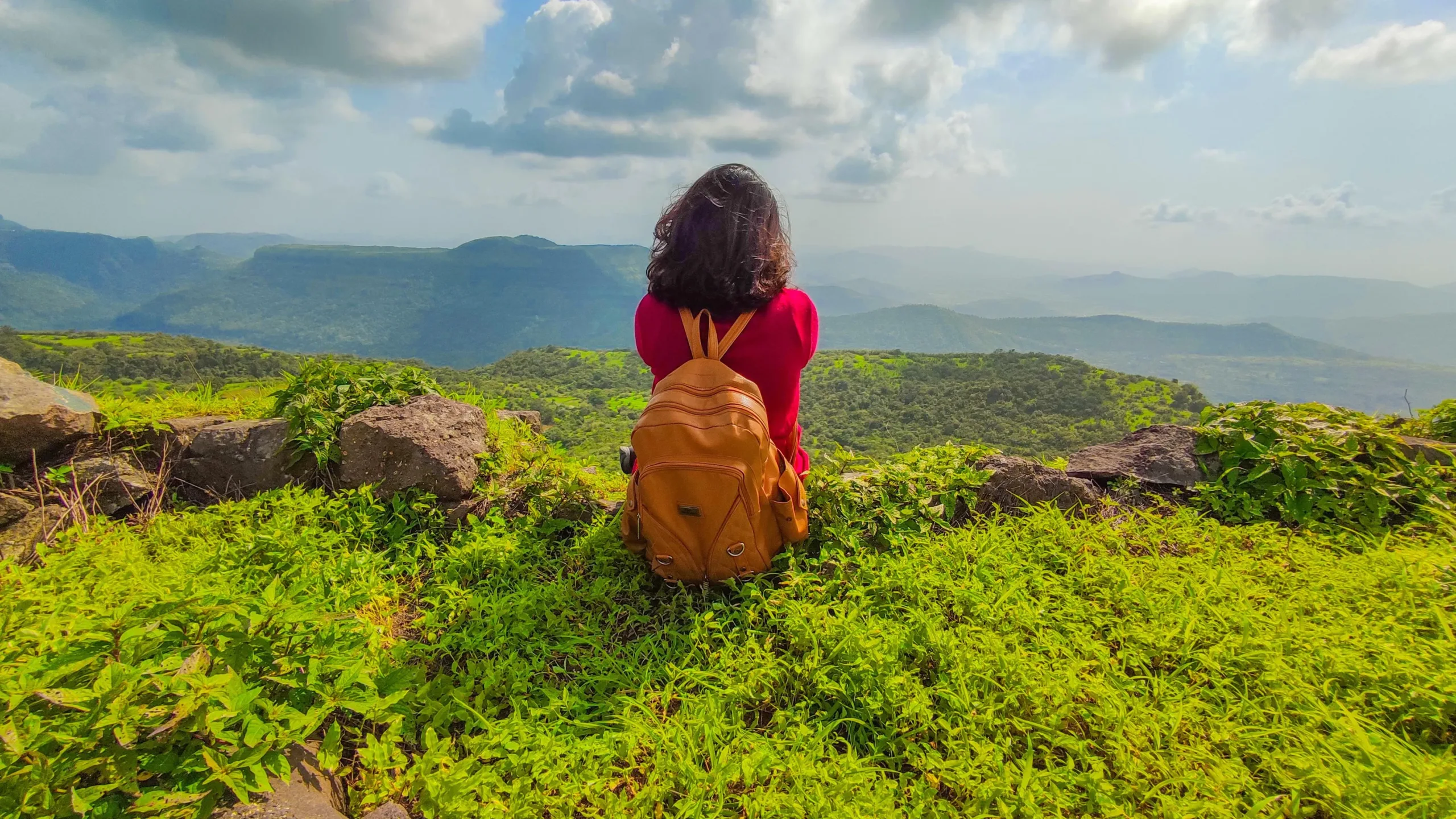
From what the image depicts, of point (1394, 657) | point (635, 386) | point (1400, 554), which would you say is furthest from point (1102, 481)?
point (635, 386)

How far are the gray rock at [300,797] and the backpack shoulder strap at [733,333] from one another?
2455 mm

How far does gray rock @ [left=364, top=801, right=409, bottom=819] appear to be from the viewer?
6.15 ft

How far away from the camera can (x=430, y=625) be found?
10.4ft

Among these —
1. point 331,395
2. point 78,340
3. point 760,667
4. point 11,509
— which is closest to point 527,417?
point 331,395

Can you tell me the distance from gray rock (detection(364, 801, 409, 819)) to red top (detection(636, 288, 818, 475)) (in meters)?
2.19

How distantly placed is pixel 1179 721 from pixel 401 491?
444 cm

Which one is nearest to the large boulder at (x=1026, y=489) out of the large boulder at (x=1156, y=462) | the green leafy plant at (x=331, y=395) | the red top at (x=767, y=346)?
the large boulder at (x=1156, y=462)

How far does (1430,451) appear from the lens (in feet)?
13.9

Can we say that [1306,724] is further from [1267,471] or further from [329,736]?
[329,736]

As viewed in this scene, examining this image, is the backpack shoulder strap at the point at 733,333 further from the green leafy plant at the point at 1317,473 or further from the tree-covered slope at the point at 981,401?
the tree-covered slope at the point at 981,401

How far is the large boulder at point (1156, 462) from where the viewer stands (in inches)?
177

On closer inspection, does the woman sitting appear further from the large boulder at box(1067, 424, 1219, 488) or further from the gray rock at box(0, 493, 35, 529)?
the gray rock at box(0, 493, 35, 529)

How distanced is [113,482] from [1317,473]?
821cm

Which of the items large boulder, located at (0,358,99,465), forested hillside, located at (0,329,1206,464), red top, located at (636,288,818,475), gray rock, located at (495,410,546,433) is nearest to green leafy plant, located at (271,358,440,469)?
gray rock, located at (495,410,546,433)
